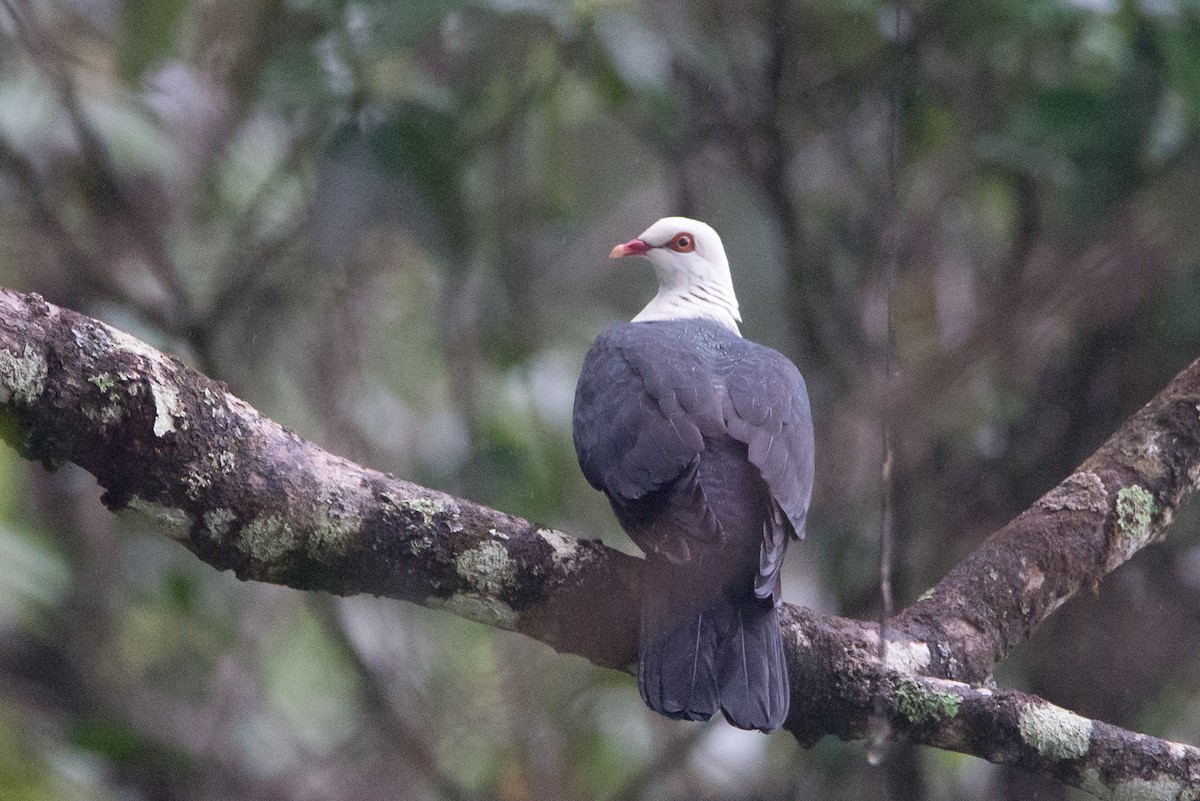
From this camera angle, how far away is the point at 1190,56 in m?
4.00

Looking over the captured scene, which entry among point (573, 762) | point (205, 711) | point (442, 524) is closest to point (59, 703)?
point (205, 711)

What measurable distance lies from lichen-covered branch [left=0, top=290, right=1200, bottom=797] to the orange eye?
1.76 metres

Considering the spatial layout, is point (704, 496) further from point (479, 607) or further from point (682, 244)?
point (682, 244)

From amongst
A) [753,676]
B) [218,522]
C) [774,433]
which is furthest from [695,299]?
[218,522]

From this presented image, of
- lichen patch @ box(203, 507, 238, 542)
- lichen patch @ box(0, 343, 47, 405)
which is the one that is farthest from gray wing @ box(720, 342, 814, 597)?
lichen patch @ box(0, 343, 47, 405)

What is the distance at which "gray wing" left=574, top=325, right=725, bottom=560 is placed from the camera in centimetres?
296

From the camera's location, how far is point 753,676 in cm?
272

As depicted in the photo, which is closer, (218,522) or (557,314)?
(218,522)

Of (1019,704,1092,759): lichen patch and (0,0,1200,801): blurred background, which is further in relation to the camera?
(0,0,1200,801): blurred background

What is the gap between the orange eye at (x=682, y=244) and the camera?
15.1 ft

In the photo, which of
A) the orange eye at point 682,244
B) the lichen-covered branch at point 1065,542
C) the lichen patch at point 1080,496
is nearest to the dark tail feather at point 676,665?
the lichen-covered branch at point 1065,542

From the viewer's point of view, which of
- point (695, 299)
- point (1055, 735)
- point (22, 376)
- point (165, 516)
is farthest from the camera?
point (695, 299)

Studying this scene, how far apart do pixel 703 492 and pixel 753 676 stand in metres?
0.49

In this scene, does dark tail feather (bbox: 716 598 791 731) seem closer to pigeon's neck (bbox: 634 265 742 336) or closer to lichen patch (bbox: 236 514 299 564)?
lichen patch (bbox: 236 514 299 564)
